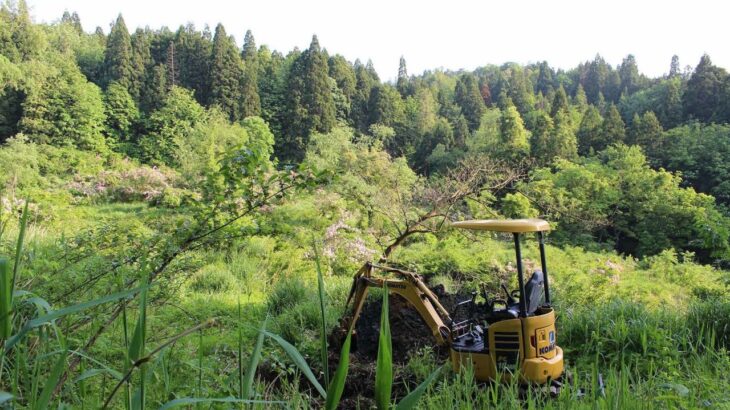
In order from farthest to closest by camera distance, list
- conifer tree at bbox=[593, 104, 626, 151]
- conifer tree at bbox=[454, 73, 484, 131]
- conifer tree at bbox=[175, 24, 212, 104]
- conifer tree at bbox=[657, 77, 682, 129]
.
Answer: conifer tree at bbox=[454, 73, 484, 131], conifer tree at bbox=[175, 24, 212, 104], conifer tree at bbox=[657, 77, 682, 129], conifer tree at bbox=[593, 104, 626, 151]

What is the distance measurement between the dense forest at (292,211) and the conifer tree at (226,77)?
0.18 m

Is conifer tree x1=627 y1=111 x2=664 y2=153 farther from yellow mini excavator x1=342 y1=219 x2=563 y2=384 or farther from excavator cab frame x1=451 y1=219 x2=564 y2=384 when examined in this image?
excavator cab frame x1=451 y1=219 x2=564 y2=384

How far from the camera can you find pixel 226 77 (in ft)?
130

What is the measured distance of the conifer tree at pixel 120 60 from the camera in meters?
38.0

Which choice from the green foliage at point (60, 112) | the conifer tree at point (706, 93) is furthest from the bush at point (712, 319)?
the conifer tree at point (706, 93)

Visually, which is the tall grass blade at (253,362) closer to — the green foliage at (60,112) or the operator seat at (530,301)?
the operator seat at (530,301)

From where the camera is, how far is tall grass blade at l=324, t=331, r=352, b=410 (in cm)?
67

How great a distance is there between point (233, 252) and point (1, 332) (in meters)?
10.3

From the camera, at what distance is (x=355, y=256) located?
36.3 feet

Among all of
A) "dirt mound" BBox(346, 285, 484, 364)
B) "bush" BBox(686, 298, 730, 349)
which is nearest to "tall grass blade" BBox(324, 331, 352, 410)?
"dirt mound" BBox(346, 285, 484, 364)

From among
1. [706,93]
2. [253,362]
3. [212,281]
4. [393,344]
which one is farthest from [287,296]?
[706,93]

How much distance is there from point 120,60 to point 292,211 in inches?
1330

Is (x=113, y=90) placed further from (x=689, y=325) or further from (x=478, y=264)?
(x=689, y=325)

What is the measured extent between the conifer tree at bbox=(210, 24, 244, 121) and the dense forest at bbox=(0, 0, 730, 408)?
0.58 feet
